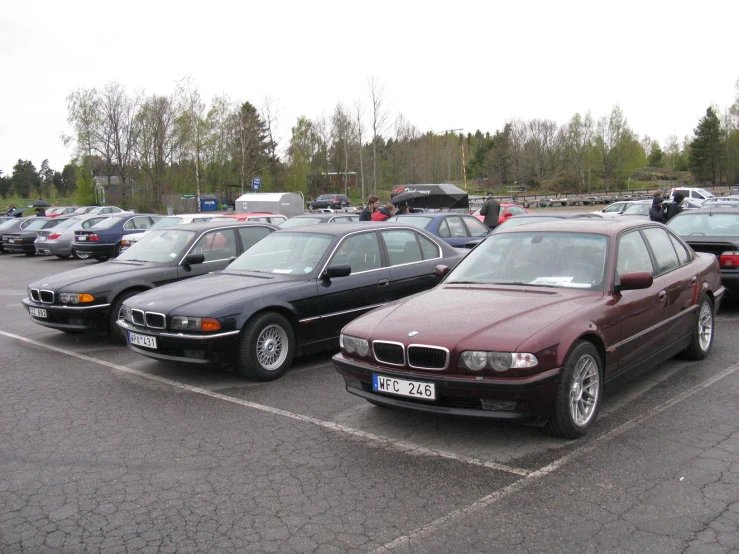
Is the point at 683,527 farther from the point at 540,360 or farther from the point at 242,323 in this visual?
the point at 242,323

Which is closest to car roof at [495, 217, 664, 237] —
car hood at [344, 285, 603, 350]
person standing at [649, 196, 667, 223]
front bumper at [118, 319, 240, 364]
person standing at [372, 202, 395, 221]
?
car hood at [344, 285, 603, 350]

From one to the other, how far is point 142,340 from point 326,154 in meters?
70.1

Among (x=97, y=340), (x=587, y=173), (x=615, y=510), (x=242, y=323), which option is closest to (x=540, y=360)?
(x=615, y=510)

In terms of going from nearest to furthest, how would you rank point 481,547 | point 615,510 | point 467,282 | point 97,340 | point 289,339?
point 481,547 → point 615,510 → point 467,282 → point 289,339 → point 97,340

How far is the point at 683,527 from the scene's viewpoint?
346 centimetres

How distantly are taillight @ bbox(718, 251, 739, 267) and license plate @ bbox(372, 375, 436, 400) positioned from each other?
21.4 ft

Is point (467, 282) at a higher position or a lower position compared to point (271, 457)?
higher

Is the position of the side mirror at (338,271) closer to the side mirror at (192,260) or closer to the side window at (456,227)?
the side mirror at (192,260)

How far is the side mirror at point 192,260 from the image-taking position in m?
8.89

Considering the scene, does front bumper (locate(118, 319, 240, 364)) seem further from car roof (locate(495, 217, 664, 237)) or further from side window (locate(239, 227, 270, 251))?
side window (locate(239, 227, 270, 251))

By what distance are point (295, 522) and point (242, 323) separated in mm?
3044

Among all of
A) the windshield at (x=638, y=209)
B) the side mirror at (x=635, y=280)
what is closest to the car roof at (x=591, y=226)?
the side mirror at (x=635, y=280)

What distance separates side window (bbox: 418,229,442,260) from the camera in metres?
8.55

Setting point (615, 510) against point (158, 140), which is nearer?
point (615, 510)
